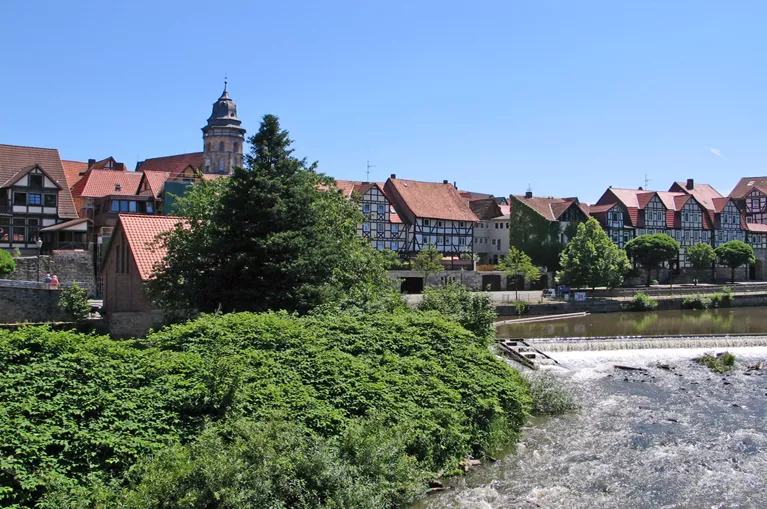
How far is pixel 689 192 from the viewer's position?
80500 millimetres

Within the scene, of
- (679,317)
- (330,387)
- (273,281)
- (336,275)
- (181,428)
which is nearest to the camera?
(181,428)

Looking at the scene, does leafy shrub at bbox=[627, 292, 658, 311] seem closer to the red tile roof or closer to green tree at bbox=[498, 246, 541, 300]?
green tree at bbox=[498, 246, 541, 300]

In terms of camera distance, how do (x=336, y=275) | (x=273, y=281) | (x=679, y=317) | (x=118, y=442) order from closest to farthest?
(x=118, y=442) < (x=273, y=281) < (x=336, y=275) < (x=679, y=317)

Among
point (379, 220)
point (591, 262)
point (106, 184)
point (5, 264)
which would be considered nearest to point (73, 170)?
point (106, 184)

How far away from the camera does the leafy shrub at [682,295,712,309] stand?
2098 inches

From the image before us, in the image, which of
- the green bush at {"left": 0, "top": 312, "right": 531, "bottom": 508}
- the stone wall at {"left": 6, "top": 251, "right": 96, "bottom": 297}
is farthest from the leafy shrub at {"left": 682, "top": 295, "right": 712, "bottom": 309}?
the stone wall at {"left": 6, "top": 251, "right": 96, "bottom": 297}

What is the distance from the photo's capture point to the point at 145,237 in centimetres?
2733

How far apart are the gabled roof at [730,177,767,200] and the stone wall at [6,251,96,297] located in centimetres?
7702

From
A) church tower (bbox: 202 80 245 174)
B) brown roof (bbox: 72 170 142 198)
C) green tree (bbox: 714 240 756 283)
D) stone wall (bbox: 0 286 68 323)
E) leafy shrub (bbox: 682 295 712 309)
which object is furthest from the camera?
church tower (bbox: 202 80 245 174)

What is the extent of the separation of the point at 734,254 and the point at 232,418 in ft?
228

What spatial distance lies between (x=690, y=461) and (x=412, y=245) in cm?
4849

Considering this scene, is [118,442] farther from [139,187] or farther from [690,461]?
[139,187]

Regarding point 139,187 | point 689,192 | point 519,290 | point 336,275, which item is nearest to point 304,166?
point 336,275

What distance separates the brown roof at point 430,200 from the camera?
63.8m
